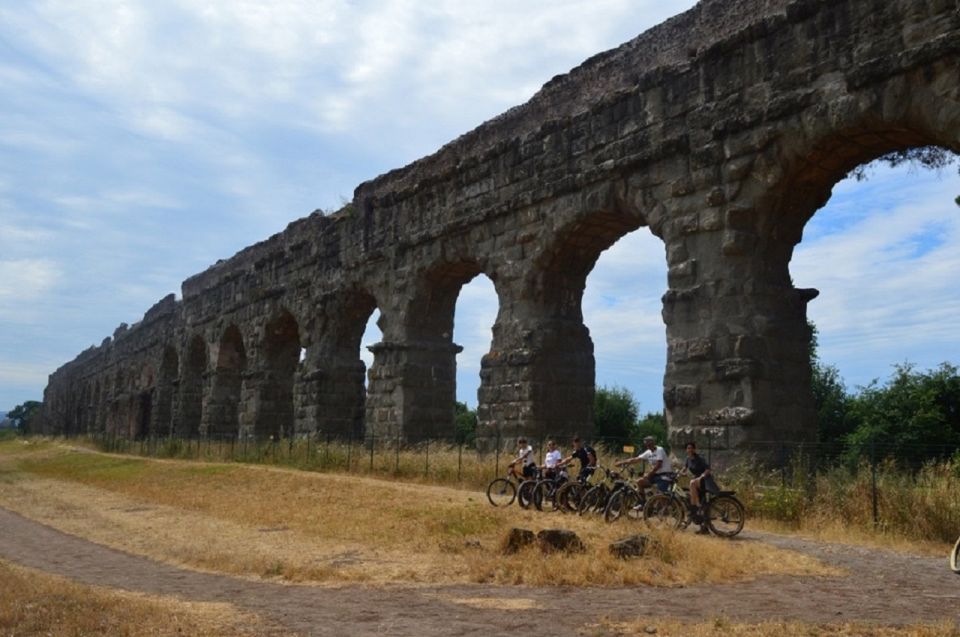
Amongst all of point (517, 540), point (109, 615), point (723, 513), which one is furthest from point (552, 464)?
point (109, 615)

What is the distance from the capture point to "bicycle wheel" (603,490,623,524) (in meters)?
11.9

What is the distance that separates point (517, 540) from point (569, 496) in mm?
3432

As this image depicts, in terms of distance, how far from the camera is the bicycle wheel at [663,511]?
444 inches

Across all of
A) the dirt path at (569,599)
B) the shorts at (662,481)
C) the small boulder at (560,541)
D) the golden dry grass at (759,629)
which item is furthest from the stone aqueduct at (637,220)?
the golden dry grass at (759,629)

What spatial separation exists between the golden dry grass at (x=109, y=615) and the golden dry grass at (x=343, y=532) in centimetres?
212

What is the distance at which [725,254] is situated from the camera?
13.3 metres

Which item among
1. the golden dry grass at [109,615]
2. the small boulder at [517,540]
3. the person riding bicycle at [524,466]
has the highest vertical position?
the person riding bicycle at [524,466]

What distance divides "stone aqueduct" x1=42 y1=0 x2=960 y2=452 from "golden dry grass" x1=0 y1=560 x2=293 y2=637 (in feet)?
26.3

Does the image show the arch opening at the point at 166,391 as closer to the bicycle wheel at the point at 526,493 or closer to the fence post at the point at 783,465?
the bicycle wheel at the point at 526,493

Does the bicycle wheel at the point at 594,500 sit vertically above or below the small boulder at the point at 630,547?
above

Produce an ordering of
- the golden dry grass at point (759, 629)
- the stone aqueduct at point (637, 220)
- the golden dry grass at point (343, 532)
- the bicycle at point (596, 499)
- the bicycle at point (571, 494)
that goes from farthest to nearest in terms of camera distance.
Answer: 1. the bicycle at point (571, 494)
2. the bicycle at point (596, 499)
3. the stone aqueduct at point (637, 220)
4. the golden dry grass at point (343, 532)
5. the golden dry grass at point (759, 629)

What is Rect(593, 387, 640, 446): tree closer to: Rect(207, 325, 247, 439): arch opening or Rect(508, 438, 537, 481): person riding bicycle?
Rect(207, 325, 247, 439): arch opening

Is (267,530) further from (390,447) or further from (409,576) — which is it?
(390,447)

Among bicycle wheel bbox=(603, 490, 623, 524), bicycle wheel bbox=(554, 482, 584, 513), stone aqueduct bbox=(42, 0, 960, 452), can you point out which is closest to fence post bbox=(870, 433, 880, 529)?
stone aqueduct bbox=(42, 0, 960, 452)
